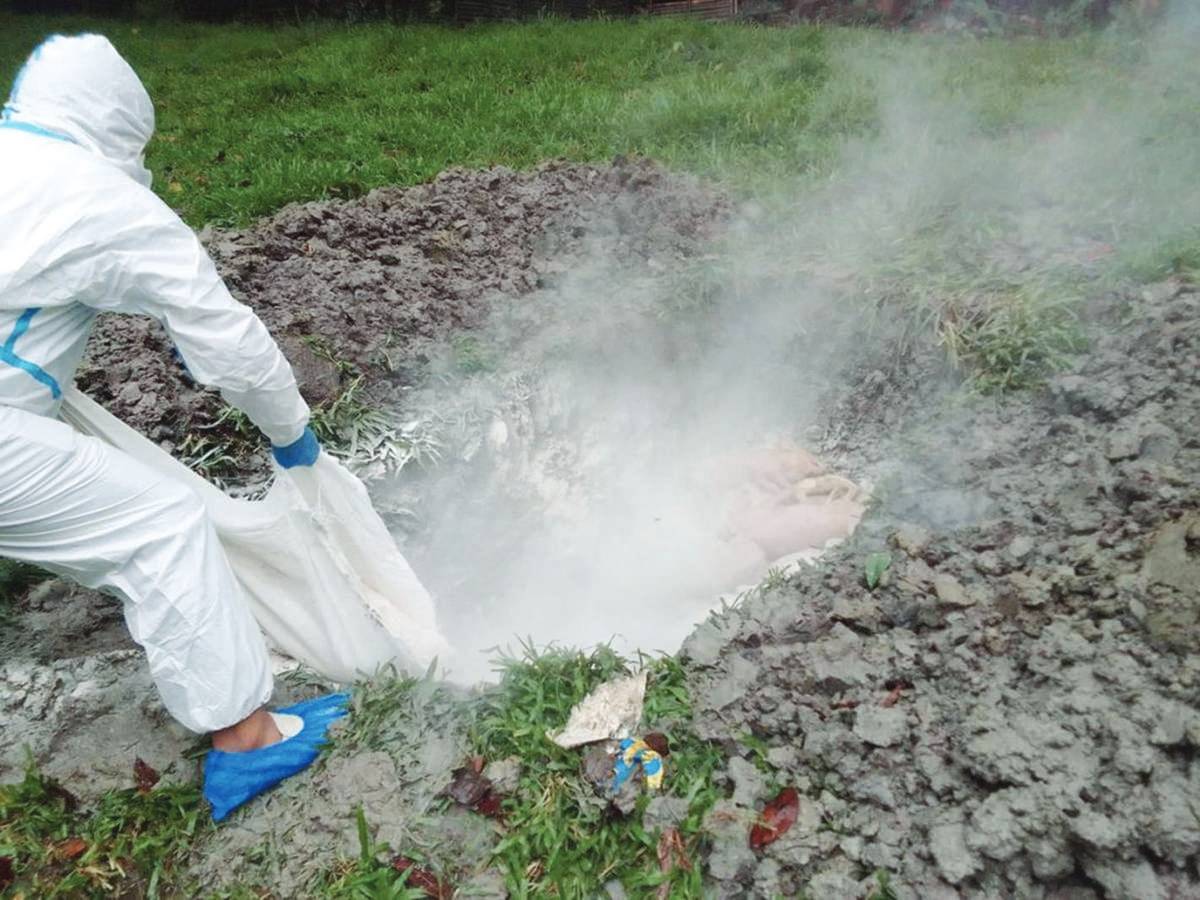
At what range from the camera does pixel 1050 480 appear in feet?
8.87

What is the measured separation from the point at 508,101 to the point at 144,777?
5723mm

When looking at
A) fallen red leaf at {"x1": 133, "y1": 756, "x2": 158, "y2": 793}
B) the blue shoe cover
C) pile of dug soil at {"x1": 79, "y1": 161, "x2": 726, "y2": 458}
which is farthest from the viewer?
pile of dug soil at {"x1": 79, "y1": 161, "x2": 726, "y2": 458}

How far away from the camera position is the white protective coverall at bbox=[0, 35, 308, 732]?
78.0 inches

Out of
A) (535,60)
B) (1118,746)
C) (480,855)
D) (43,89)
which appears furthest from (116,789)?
(535,60)

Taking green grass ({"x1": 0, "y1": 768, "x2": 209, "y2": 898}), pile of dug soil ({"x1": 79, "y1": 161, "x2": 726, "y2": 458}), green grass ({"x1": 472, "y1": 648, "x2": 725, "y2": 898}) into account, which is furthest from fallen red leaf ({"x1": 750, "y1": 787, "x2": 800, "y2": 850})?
pile of dug soil ({"x1": 79, "y1": 161, "x2": 726, "y2": 458})

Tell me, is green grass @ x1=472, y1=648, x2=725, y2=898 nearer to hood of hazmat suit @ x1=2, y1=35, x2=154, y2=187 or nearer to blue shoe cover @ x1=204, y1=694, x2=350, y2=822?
blue shoe cover @ x1=204, y1=694, x2=350, y2=822

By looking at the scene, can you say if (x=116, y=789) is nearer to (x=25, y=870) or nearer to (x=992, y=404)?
(x=25, y=870)

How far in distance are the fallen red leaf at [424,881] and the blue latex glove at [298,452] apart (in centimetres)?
116

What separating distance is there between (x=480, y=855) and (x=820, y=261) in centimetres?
298

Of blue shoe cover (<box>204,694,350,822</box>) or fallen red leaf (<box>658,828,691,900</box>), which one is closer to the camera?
fallen red leaf (<box>658,828,691,900</box>)

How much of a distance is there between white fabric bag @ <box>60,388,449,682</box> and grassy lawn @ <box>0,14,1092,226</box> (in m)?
3.05

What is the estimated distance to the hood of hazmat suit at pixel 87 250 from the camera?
6.42 feet

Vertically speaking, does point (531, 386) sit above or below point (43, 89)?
below

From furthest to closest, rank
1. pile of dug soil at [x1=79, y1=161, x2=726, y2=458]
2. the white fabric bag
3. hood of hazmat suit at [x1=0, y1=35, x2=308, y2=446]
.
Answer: pile of dug soil at [x1=79, y1=161, x2=726, y2=458]
the white fabric bag
hood of hazmat suit at [x1=0, y1=35, x2=308, y2=446]
